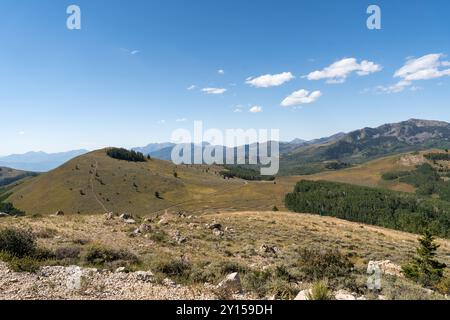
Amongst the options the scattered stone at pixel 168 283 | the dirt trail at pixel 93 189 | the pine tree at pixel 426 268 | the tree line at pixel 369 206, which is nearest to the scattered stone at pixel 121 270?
the scattered stone at pixel 168 283

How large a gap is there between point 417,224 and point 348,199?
37364 mm

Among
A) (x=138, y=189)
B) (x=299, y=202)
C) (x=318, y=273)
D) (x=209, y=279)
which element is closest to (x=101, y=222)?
(x=209, y=279)

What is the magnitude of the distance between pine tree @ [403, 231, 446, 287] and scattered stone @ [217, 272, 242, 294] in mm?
9822

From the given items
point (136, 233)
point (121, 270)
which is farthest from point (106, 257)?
point (136, 233)

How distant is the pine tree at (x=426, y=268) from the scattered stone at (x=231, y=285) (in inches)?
387

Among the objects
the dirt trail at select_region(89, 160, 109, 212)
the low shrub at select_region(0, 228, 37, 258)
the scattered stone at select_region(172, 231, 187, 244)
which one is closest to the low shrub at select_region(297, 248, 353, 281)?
the scattered stone at select_region(172, 231, 187, 244)

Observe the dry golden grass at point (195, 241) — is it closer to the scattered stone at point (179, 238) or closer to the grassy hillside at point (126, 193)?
the scattered stone at point (179, 238)

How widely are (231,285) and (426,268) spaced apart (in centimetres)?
1667

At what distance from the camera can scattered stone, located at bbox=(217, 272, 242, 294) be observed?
11.8 m

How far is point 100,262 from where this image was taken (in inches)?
606

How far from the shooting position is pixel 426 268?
21594mm

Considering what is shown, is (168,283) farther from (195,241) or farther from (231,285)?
(195,241)

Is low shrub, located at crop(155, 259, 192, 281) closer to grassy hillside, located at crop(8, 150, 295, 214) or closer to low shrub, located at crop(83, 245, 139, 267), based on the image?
low shrub, located at crop(83, 245, 139, 267)
